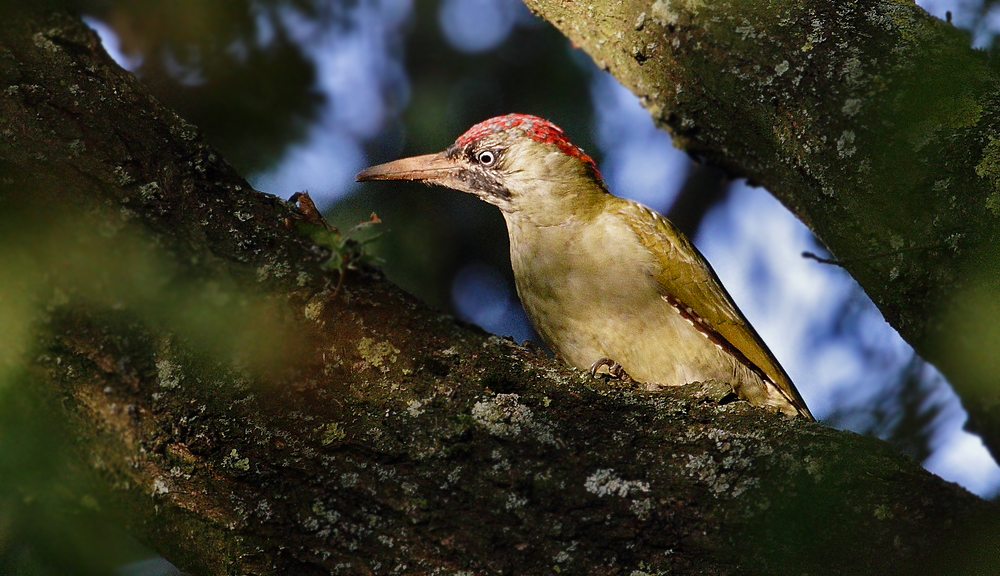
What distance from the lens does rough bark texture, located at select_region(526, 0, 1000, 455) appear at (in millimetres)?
2072

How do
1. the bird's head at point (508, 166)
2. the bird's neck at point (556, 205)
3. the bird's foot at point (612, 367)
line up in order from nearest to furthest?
the bird's foot at point (612, 367), the bird's neck at point (556, 205), the bird's head at point (508, 166)

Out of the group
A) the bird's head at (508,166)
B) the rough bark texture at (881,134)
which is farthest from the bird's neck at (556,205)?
the rough bark texture at (881,134)

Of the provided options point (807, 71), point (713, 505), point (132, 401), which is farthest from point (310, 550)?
point (807, 71)

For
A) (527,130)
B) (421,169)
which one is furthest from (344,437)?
(527,130)

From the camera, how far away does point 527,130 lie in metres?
3.55

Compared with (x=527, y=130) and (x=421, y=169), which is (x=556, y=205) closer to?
(x=527, y=130)

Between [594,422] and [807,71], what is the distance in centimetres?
131

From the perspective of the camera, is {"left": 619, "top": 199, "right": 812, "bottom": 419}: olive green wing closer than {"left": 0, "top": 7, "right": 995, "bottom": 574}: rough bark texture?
No

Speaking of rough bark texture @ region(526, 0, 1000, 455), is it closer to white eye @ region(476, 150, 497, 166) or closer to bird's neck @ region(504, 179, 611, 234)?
bird's neck @ region(504, 179, 611, 234)

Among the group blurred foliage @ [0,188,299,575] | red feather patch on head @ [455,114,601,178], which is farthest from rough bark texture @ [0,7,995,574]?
red feather patch on head @ [455,114,601,178]

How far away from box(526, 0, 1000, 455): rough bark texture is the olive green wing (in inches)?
21.8

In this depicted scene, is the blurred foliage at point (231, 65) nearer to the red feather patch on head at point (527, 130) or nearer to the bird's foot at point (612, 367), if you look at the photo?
the red feather patch on head at point (527, 130)

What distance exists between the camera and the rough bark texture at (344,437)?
1.71m

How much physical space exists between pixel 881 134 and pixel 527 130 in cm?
170
